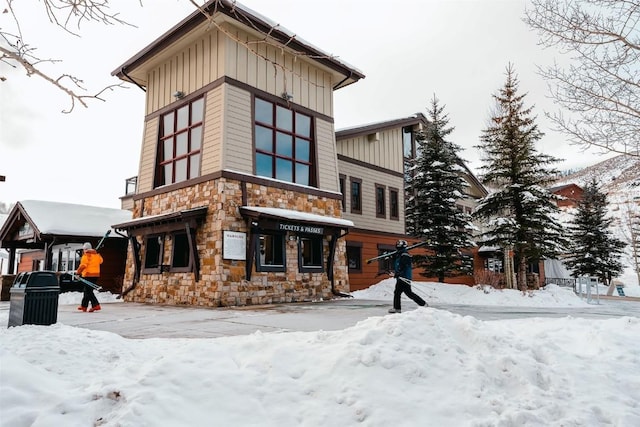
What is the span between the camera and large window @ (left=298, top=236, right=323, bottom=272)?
595 inches

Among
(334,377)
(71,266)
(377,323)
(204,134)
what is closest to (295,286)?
(204,134)

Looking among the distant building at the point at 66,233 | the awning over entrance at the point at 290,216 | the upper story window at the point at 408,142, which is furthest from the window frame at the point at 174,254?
the upper story window at the point at 408,142

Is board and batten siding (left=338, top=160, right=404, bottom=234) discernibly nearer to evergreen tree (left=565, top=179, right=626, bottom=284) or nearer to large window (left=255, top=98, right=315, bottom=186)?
large window (left=255, top=98, right=315, bottom=186)

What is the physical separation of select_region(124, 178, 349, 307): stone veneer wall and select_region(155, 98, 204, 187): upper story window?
2.41 ft

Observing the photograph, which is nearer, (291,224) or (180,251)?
(291,224)

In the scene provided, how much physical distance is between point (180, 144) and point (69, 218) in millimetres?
7771

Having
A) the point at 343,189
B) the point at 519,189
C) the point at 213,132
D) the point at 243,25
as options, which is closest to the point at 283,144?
the point at 213,132

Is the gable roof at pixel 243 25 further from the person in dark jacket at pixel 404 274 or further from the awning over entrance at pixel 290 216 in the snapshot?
the person in dark jacket at pixel 404 274

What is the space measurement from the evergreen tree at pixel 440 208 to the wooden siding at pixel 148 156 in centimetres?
1142

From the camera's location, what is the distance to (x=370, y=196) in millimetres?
21484

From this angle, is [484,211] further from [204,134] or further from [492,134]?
[204,134]

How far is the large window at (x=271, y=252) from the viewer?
13645 mm

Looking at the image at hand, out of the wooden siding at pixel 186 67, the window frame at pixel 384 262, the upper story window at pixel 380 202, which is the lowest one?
the window frame at pixel 384 262

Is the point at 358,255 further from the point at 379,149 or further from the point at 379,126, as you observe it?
the point at 379,126
